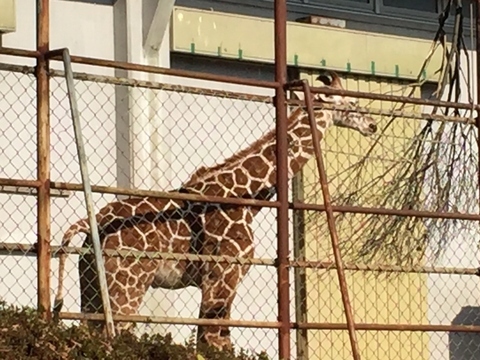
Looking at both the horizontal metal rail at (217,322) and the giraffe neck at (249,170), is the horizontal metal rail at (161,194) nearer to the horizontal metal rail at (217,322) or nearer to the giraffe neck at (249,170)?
the horizontal metal rail at (217,322)

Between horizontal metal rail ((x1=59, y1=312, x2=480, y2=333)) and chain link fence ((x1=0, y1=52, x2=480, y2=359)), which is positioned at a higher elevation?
chain link fence ((x1=0, y1=52, x2=480, y2=359))

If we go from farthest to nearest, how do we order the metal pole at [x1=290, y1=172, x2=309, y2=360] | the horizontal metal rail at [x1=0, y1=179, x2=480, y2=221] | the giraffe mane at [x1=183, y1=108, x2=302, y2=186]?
the metal pole at [x1=290, y1=172, x2=309, y2=360] → the giraffe mane at [x1=183, y1=108, x2=302, y2=186] → the horizontal metal rail at [x1=0, y1=179, x2=480, y2=221]

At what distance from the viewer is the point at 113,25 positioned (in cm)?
1209

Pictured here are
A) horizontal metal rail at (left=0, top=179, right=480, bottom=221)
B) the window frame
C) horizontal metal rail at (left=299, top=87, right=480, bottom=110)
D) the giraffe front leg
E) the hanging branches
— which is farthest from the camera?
the window frame

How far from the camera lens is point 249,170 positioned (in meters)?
10.6

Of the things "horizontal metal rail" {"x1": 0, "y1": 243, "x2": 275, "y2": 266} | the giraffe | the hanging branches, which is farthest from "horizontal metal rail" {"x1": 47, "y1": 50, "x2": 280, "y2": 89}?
the hanging branches

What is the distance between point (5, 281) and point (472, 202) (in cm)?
346

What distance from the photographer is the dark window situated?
13.9m

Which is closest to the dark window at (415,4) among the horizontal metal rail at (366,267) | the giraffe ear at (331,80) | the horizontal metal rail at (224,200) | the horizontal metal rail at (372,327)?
the giraffe ear at (331,80)

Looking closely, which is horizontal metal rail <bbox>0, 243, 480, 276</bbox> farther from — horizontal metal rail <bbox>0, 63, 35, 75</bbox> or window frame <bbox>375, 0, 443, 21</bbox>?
window frame <bbox>375, 0, 443, 21</bbox>

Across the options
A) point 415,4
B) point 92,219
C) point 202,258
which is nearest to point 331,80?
point 202,258

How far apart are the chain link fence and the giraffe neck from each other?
0.06 feet

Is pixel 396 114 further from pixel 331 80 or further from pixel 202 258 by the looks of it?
pixel 202 258

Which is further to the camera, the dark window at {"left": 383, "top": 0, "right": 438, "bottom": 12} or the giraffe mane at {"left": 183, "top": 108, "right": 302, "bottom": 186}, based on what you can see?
the dark window at {"left": 383, "top": 0, "right": 438, "bottom": 12}
